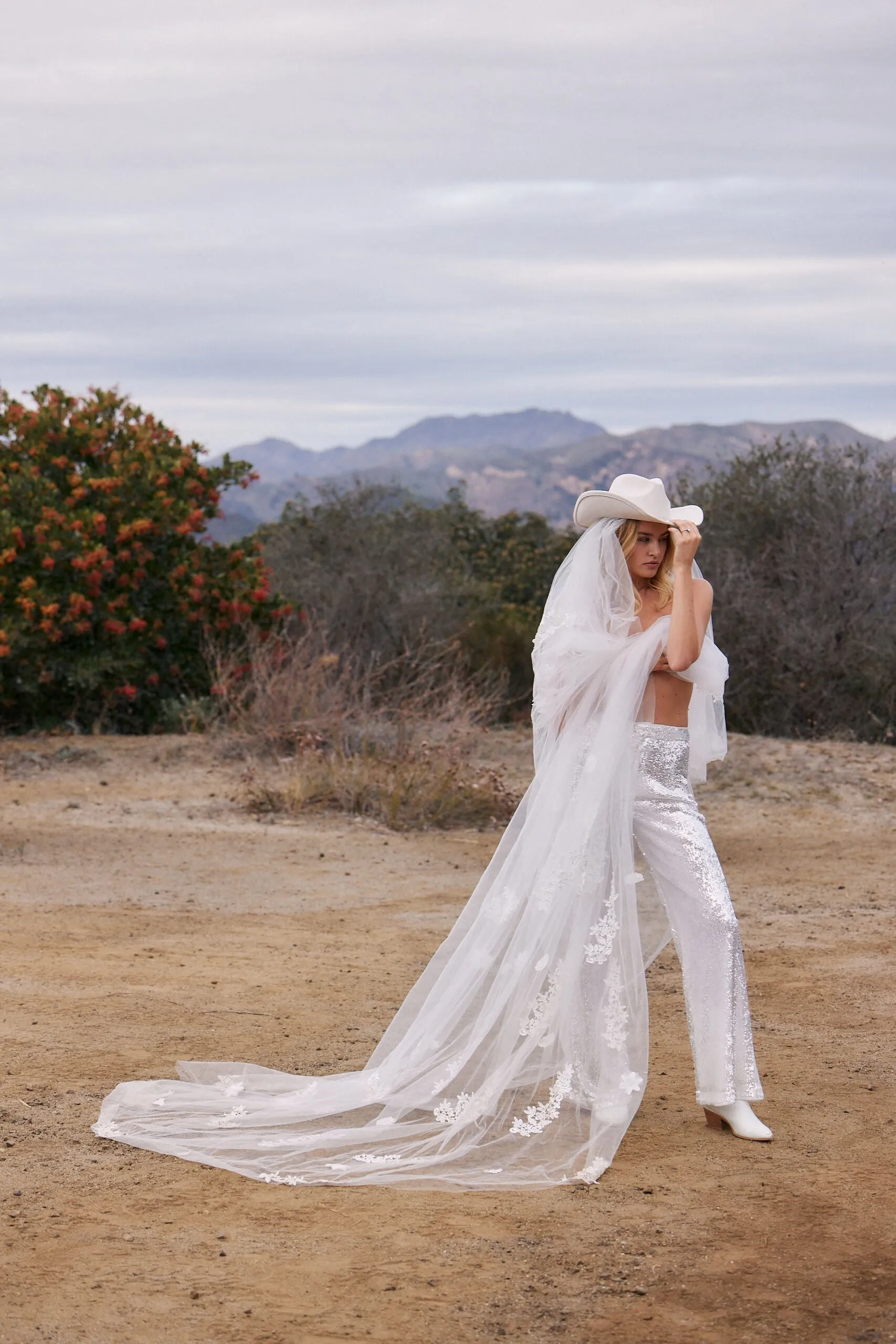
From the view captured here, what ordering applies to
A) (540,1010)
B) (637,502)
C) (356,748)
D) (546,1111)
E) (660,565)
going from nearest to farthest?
(546,1111), (540,1010), (637,502), (660,565), (356,748)

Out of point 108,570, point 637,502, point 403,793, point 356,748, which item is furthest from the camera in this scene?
point 108,570

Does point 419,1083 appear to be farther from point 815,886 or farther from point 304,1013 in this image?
point 815,886

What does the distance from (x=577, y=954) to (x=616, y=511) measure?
1.43 metres

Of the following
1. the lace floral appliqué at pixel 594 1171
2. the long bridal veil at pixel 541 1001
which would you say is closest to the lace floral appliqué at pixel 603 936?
the long bridal veil at pixel 541 1001

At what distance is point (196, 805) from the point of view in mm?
11773

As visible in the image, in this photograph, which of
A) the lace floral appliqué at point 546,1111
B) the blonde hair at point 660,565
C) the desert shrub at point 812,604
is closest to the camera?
the lace floral appliqué at point 546,1111

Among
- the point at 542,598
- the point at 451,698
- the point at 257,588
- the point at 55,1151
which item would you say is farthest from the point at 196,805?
the point at 542,598

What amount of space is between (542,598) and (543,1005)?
17788 mm

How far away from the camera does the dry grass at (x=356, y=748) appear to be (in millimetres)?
11453

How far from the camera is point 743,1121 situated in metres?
4.85

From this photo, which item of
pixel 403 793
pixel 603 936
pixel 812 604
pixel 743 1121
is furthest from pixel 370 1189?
pixel 812 604

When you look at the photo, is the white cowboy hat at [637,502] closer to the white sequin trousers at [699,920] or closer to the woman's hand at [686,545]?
the woman's hand at [686,545]

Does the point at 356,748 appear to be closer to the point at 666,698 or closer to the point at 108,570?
the point at 108,570

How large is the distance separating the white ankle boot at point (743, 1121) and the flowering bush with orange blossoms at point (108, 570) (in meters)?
10.5
